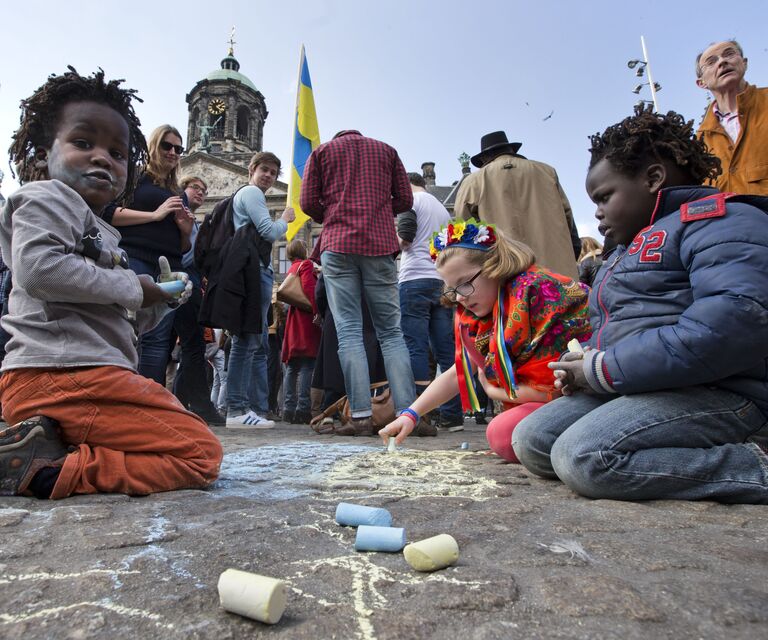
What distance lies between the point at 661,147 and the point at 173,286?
178 cm

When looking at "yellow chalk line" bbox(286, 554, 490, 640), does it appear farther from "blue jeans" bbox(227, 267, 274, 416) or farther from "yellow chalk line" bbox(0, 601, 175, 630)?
"blue jeans" bbox(227, 267, 274, 416)

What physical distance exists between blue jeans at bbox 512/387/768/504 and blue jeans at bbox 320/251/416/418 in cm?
209

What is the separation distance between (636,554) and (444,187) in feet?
128

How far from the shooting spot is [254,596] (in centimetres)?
79

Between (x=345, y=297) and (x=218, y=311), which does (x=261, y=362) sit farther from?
(x=345, y=297)

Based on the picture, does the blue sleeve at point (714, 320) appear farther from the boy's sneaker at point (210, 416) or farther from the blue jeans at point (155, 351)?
the boy's sneaker at point (210, 416)

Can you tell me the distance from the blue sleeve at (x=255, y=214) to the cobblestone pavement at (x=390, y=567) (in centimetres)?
288

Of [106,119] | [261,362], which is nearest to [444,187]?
[261,362]

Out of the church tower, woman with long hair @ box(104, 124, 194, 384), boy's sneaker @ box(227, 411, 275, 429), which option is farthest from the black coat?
the church tower

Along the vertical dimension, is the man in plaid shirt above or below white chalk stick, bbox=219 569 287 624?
above

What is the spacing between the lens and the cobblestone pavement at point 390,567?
79 cm

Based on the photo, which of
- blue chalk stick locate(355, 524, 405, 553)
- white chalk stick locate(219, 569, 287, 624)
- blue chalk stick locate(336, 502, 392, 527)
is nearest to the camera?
white chalk stick locate(219, 569, 287, 624)

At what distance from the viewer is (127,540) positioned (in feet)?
3.89

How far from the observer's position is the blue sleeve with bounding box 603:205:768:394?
1487mm
